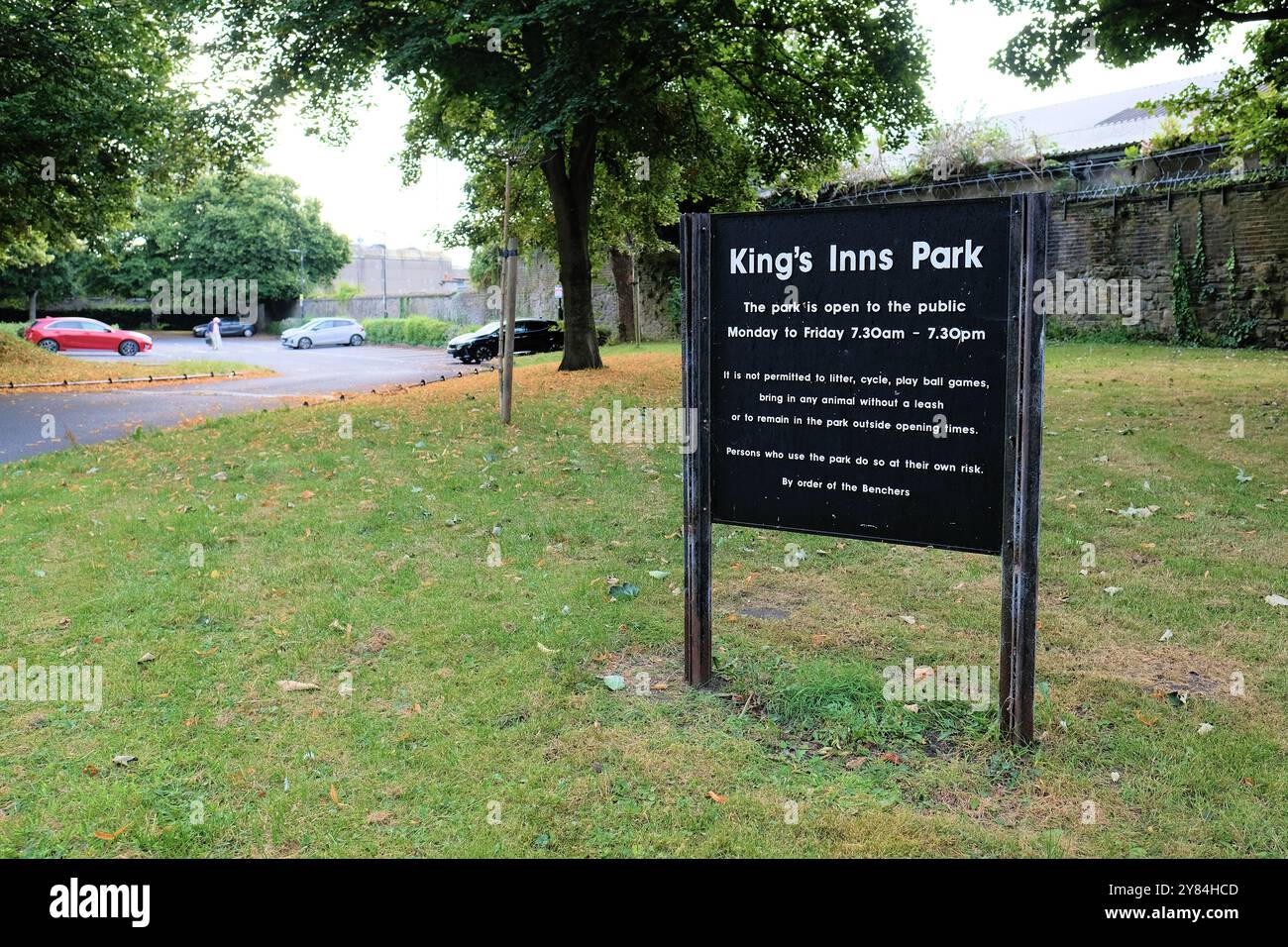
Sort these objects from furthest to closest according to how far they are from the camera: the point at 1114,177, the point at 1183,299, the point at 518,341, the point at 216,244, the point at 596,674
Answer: the point at 216,244 → the point at 518,341 → the point at 1114,177 → the point at 1183,299 → the point at 596,674

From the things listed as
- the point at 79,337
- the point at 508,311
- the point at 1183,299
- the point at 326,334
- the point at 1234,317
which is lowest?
the point at 508,311

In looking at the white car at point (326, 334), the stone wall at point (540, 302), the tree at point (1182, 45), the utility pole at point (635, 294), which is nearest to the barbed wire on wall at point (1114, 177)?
the tree at point (1182, 45)

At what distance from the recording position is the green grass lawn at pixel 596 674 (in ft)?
12.4

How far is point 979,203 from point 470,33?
1259cm

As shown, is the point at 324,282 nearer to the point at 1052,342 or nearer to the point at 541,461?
the point at 1052,342

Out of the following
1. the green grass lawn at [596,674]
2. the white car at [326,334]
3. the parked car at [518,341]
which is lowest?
the green grass lawn at [596,674]

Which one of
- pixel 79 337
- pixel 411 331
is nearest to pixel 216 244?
pixel 411 331

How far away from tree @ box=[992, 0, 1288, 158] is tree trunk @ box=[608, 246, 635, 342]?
19127 millimetres

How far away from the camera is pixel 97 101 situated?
18859 mm

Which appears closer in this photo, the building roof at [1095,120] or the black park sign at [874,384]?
the black park sign at [874,384]

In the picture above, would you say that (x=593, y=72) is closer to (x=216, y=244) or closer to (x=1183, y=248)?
(x=1183, y=248)

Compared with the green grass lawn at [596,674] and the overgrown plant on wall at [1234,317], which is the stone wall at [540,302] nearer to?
the overgrown plant on wall at [1234,317]

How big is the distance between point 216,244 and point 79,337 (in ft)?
74.0

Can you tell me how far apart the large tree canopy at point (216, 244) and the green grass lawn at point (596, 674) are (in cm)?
5237
